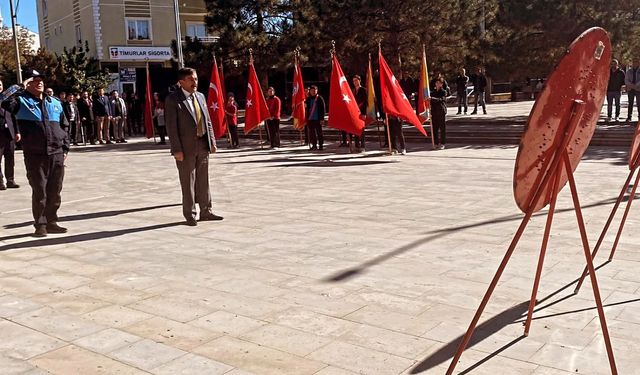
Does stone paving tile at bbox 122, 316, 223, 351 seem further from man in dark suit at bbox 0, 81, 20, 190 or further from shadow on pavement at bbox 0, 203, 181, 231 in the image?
man in dark suit at bbox 0, 81, 20, 190

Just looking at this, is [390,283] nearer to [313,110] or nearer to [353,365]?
[353,365]

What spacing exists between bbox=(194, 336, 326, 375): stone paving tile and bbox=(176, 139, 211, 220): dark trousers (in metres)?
4.21

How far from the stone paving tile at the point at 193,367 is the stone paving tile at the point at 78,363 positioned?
0.47 ft

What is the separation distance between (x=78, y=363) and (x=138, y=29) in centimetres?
4152

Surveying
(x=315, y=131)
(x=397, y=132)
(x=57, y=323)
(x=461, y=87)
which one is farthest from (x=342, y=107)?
(x=461, y=87)

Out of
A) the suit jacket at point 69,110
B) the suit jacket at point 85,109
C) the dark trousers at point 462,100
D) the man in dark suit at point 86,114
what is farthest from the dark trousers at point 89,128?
the dark trousers at point 462,100

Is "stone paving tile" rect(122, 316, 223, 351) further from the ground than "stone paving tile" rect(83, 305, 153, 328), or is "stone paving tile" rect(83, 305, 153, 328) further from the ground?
"stone paving tile" rect(83, 305, 153, 328)

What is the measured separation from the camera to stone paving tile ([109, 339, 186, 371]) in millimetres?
4152

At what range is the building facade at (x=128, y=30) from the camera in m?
41.5

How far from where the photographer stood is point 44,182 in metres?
7.95

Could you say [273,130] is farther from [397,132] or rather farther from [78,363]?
[78,363]

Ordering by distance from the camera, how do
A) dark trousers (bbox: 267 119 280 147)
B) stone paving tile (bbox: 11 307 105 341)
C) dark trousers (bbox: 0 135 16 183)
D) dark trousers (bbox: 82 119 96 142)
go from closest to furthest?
stone paving tile (bbox: 11 307 105 341)
dark trousers (bbox: 0 135 16 183)
dark trousers (bbox: 267 119 280 147)
dark trousers (bbox: 82 119 96 142)

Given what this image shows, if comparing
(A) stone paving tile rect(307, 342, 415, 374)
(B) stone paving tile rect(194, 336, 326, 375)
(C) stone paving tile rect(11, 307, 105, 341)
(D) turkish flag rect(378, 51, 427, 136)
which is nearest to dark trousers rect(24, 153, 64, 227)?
(C) stone paving tile rect(11, 307, 105, 341)

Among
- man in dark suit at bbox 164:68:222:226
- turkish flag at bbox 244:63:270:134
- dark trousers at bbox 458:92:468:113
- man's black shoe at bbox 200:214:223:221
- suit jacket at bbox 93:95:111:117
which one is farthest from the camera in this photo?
dark trousers at bbox 458:92:468:113
